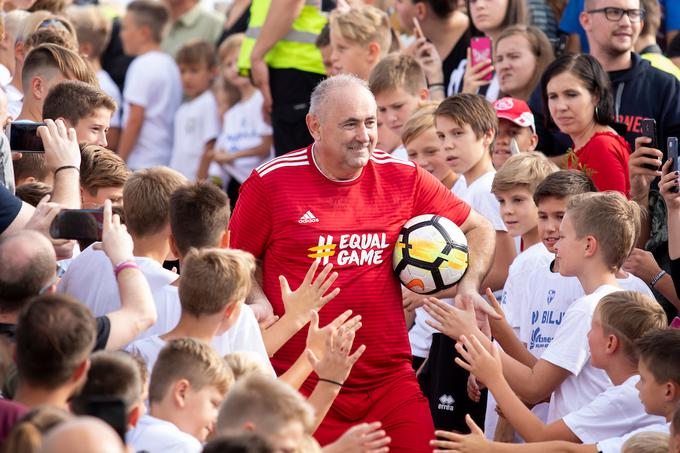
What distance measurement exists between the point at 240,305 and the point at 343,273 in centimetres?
145

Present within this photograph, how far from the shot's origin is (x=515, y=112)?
953 centimetres

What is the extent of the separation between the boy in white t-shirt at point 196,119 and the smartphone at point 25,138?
270 inches

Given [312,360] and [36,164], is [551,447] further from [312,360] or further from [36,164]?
[36,164]

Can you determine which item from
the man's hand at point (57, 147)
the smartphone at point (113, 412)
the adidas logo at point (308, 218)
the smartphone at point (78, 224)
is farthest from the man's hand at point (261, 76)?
the smartphone at point (113, 412)

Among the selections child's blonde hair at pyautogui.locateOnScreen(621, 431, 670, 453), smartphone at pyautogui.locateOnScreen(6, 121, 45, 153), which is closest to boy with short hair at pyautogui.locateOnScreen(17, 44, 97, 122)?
smartphone at pyautogui.locateOnScreen(6, 121, 45, 153)

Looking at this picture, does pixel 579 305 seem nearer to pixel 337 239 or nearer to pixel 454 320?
pixel 454 320

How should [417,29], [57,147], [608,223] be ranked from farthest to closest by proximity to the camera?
1. [417,29]
2. [608,223]
3. [57,147]

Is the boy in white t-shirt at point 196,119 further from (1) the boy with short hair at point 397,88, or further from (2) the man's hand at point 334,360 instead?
(2) the man's hand at point 334,360

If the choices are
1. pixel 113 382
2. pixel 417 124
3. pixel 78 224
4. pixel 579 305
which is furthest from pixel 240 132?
pixel 113 382

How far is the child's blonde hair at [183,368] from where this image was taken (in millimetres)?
5426

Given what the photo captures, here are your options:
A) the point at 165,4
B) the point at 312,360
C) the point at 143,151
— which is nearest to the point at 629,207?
the point at 312,360

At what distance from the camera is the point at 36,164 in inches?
333

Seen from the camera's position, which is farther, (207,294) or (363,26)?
(363,26)

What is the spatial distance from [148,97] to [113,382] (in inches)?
381
